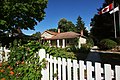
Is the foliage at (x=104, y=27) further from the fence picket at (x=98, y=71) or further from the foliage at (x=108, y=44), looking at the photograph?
the fence picket at (x=98, y=71)

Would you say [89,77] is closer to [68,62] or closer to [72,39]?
[68,62]

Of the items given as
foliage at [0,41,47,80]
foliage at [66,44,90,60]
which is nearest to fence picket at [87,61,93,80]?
foliage at [0,41,47,80]

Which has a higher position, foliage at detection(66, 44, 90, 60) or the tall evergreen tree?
the tall evergreen tree

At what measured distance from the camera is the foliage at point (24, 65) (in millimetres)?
5516

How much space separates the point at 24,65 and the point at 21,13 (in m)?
23.9

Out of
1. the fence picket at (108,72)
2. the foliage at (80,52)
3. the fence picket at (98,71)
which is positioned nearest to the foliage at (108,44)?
the foliage at (80,52)

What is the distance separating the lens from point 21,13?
28.9m

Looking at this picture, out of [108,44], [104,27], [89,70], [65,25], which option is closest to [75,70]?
[89,70]

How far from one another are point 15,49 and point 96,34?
126 feet

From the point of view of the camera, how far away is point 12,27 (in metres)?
30.0

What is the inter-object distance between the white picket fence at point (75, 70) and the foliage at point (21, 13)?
73.6 feet

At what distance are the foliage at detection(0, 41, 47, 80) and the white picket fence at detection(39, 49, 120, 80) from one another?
0.67ft

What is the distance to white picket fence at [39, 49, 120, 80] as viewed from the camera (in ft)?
11.1

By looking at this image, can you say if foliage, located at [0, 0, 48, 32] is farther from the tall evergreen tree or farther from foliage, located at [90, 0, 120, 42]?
the tall evergreen tree
